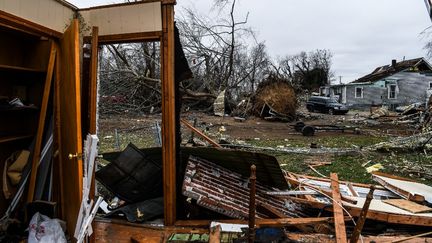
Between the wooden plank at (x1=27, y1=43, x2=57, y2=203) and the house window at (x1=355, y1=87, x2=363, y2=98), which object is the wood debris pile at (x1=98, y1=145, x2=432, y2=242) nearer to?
the wooden plank at (x1=27, y1=43, x2=57, y2=203)

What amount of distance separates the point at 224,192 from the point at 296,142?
25.2 feet

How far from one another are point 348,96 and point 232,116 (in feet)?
62.3

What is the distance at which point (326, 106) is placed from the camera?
24094 millimetres

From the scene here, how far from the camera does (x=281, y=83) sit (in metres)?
18.2

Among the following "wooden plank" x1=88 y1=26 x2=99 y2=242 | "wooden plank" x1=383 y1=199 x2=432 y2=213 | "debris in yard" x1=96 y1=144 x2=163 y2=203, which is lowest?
"wooden plank" x1=383 y1=199 x2=432 y2=213

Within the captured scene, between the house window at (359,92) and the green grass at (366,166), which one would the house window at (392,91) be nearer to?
the house window at (359,92)

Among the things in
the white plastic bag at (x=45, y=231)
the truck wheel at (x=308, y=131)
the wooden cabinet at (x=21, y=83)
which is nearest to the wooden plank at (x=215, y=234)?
the white plastic bag at (x=45, y=231)

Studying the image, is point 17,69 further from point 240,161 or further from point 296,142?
point 296,142

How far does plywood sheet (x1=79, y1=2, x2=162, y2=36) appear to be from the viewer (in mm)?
3643

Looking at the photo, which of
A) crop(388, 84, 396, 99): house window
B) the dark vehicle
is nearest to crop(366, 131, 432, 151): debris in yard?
the dark vehicle

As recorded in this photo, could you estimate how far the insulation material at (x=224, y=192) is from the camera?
3.68 meters

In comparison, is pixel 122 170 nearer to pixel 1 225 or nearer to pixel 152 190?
pixel 152 190

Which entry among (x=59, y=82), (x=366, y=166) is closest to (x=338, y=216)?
(x=59, y=82)

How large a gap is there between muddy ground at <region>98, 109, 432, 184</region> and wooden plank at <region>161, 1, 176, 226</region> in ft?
9.13
